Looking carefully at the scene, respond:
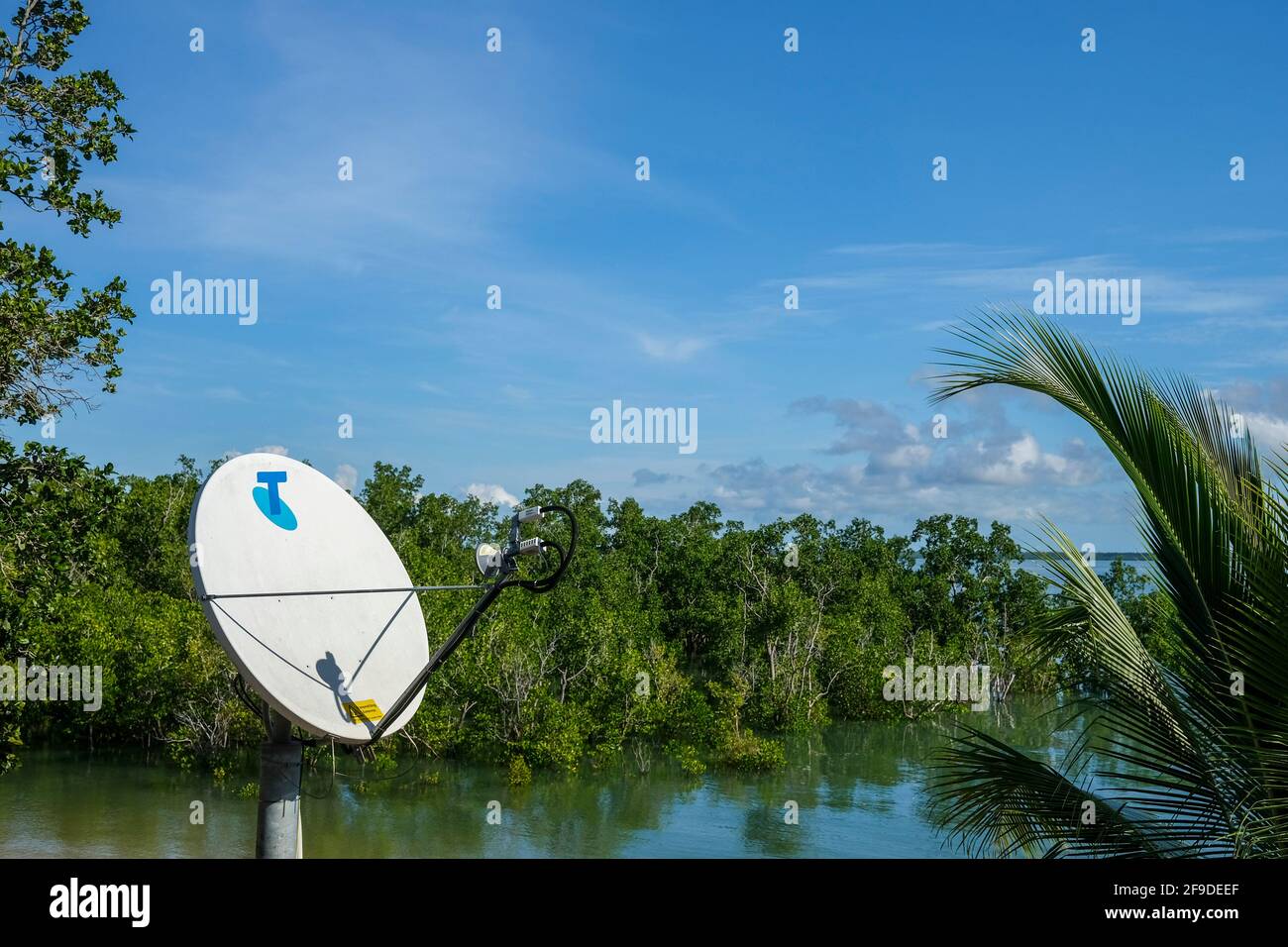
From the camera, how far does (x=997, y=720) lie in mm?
27406

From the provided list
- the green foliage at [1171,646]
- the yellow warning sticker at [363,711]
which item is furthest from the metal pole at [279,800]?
the green foliage at [1171,646]

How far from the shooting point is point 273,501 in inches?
204

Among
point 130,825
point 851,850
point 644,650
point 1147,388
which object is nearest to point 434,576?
point 644,650

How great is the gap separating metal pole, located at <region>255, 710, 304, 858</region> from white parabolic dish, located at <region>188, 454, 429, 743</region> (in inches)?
5.9

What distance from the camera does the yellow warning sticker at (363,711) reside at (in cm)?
476

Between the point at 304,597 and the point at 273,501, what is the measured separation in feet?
1.73

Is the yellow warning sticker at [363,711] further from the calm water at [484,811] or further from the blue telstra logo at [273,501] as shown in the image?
the calm water at [484,811]

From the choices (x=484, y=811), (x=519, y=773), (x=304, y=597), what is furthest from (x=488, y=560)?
(x=519, y=773)

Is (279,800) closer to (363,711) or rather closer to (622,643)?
(363,711)

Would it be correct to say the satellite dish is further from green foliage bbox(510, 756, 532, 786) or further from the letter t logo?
green foliage bbox(510, 756, 532, 786)

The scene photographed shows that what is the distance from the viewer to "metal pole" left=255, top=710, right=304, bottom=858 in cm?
421

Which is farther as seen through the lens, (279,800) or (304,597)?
(304,597)
